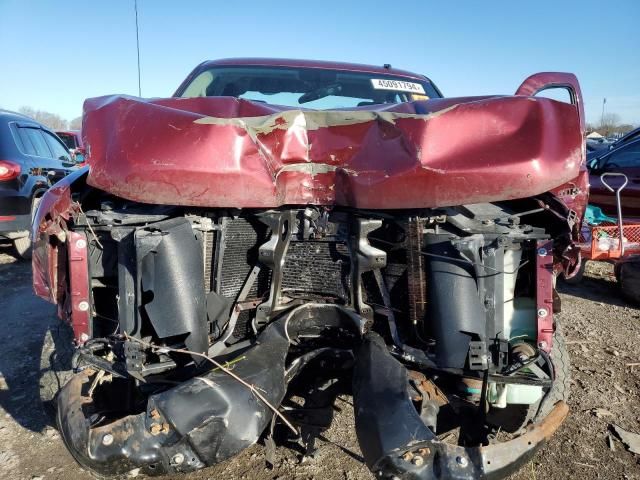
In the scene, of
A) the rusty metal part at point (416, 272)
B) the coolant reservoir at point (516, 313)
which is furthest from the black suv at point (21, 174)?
the coolant reservoir at point (516, 313)

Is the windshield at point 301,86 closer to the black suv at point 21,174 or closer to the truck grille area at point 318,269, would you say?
the truck grille area at point 318,269

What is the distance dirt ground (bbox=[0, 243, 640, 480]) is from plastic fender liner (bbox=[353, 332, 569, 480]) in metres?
0.79

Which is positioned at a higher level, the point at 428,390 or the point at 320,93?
the point at 320,93

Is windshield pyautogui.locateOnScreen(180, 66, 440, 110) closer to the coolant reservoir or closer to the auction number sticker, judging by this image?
the auction number sticker

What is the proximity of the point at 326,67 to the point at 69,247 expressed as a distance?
7.83 feet

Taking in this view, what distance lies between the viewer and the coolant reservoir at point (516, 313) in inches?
85.7

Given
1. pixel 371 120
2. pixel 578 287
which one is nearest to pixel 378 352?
pixel 371 120

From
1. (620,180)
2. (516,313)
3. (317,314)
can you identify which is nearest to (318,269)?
(317,314)

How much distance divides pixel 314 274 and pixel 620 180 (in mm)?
5118

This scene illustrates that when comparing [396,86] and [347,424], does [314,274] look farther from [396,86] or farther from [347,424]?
[396,86]

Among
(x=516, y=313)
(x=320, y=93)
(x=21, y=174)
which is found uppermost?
(x=320, y=93)

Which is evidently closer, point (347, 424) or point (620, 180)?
point (347, 424)

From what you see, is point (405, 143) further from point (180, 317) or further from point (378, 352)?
point (180, 317)

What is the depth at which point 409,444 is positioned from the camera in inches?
61.3
